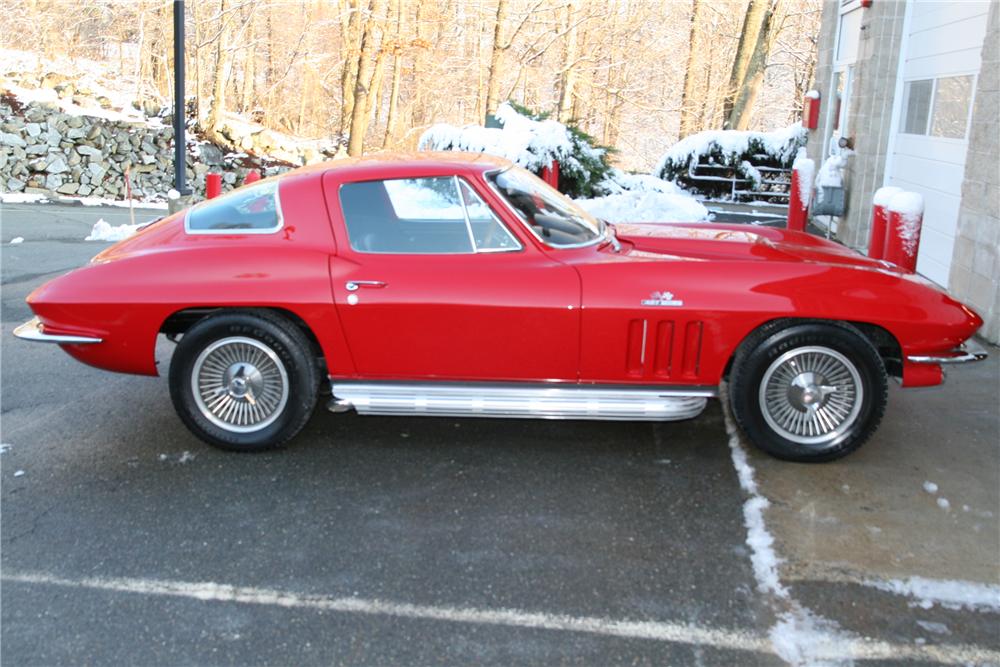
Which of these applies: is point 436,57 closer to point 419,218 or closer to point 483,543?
point 419,218

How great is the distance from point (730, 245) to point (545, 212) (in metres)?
1.10

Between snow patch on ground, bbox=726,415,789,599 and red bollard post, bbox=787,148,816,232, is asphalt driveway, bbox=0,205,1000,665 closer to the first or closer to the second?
snow patch on ground, bbox=726,415,789,599

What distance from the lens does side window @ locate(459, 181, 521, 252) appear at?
471 cm

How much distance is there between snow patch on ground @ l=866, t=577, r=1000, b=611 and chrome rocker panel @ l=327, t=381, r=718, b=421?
1307 mm

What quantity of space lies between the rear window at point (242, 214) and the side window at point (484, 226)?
1.00 m

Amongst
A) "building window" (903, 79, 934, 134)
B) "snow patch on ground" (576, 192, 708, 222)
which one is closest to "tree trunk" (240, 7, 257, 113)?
"snow patch on ground" (576, 192, 708, 222)

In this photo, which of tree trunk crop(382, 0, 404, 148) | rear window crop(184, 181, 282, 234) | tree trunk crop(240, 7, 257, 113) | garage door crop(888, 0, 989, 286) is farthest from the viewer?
tree trunk crop(240, 7, 257, 113)

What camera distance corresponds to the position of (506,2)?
94.5 ft

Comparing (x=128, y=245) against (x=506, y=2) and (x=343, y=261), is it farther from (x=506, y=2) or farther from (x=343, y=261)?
(x=506, y=2)

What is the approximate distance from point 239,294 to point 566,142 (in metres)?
10.4

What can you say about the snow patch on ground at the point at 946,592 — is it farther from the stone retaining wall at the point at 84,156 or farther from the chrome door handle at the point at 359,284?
the stone retaining wall at the point at 84,156

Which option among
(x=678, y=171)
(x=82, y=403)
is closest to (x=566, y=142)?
(x=678, y=171)

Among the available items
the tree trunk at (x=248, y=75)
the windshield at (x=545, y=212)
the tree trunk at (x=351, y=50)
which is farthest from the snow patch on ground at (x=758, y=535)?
the tree trunk at (x=248, y=75)

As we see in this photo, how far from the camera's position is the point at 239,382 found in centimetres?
473
